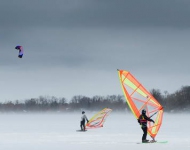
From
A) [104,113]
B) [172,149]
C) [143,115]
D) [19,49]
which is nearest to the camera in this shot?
[172,149]

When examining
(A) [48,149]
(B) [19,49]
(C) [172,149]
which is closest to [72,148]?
(A) [48,149]

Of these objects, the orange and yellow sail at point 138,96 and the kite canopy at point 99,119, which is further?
the kite canopy at point 99,119

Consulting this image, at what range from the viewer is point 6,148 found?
19203mm

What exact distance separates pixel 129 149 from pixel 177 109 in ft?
347

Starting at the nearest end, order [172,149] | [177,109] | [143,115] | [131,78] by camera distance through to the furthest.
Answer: [172,149]
[143,115]
[131,78]
[177,109]

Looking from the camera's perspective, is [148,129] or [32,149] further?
[148,129]

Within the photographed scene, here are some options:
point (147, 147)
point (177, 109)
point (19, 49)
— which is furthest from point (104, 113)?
point (177, 109)

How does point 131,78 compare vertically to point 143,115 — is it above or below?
above

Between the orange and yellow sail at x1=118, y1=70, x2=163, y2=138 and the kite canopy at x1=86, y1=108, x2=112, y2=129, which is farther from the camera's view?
the kite canopy at x1=86, y1=108, x2=112, y2=129

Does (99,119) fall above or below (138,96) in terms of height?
below

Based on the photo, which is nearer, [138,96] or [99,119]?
[138,96]

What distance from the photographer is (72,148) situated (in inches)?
758

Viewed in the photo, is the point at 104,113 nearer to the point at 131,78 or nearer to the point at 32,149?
the point at 131,78

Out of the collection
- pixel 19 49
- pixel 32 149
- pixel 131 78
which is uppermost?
pixel 19 49
